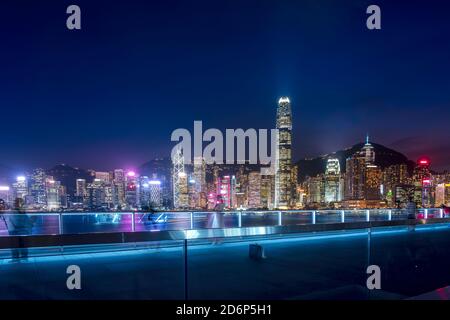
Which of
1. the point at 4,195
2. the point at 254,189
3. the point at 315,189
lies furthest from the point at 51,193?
the point at 315,189

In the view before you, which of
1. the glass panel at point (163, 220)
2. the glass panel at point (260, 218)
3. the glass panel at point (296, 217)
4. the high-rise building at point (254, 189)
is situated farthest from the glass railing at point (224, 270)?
the high-rise building at point (254, 189)

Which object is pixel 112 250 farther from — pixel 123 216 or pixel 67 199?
pixel 67 199

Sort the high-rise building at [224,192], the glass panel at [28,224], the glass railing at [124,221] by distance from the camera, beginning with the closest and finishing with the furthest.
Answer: the glass panel at [28,224] → the glass railing at [124,221] → the high-rise building at [224,192]

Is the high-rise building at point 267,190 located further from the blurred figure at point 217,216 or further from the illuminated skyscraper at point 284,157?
the blurred figure at point 217,216

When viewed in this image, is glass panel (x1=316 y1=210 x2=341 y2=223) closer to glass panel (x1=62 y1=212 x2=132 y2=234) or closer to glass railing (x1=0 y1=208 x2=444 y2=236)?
glass railing (x1=0 y1=208 x2=444 y2=236)

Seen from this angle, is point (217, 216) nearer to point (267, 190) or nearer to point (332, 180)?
point (267, 190)
